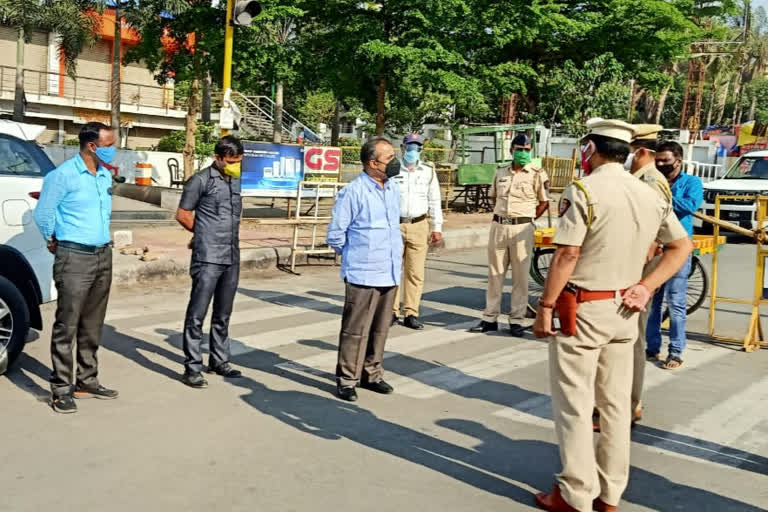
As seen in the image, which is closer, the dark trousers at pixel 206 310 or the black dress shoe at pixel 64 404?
the black dress shoe at pixel 64 404

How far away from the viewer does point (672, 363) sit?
25.0 feet

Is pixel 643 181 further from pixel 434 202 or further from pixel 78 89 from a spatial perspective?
pixel 78 89

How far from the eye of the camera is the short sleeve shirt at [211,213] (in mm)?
6617

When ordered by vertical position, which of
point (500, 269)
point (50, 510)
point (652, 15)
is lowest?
point (50, 510)

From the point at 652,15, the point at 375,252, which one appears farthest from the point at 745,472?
the point at 652,15

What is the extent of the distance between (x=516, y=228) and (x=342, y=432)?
3895 millimetres

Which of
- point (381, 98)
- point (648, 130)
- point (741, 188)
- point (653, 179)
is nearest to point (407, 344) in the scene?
point (653, 179)

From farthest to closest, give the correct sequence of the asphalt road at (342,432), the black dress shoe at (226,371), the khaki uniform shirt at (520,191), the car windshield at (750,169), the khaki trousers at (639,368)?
1. the car windshield at (750,169)
2. the khaki uniform shirt at (520,191)
3. the black dress shoe at (226,371)
4. the khaki trousers at (639,368)
5. the asphalt road at (342,432)

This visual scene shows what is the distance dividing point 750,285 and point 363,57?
1080 cm

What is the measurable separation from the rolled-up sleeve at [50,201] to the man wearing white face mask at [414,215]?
3.93m

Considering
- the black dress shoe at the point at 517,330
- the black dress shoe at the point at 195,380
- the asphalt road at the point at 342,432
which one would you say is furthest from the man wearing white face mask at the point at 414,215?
the black dress shoe at the point at 195,380

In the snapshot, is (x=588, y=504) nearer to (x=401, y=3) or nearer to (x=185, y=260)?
(x=185, y=260)

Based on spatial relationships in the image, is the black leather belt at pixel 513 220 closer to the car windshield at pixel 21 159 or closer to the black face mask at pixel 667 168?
the black face mask at pixel 667 168

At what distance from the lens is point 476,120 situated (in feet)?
150
